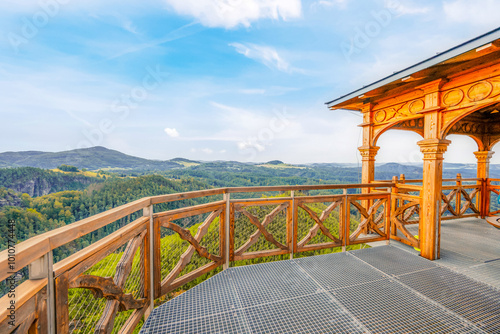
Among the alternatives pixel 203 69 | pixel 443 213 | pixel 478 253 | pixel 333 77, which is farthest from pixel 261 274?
pixel 203 69

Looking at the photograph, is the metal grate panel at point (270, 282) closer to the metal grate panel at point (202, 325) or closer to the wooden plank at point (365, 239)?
the metal grate panel at point (202, 325)

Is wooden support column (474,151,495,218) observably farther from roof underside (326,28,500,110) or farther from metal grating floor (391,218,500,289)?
roof underside (326,28,500,110)

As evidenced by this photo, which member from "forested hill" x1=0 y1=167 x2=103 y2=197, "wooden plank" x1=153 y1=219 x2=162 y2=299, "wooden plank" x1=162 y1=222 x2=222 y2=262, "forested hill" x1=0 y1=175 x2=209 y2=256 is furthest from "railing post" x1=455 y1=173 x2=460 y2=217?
"forested hill" x1=0 y1=167 x2=103 y2=197

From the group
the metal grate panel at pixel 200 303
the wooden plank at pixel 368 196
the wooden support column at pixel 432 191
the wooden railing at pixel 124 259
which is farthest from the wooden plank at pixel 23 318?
the wooden support column at pixel 432 191

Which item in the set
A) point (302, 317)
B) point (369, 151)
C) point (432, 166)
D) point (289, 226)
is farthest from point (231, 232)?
point (369, 151)

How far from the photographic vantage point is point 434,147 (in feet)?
10.3

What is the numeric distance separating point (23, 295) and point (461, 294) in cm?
364

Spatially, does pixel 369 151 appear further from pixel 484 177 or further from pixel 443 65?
pixel 484 177

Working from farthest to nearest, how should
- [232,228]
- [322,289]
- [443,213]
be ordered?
[443,213]
[232,228]
[322,289]

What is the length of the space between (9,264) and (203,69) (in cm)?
1439

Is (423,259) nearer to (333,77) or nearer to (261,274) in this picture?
(261,274)

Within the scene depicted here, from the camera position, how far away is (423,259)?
3148 mm

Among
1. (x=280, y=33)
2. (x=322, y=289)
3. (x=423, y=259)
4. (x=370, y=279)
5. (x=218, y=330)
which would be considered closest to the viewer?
(x=218, y=330)

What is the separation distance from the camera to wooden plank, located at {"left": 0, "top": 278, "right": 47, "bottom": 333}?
72 centimetres
